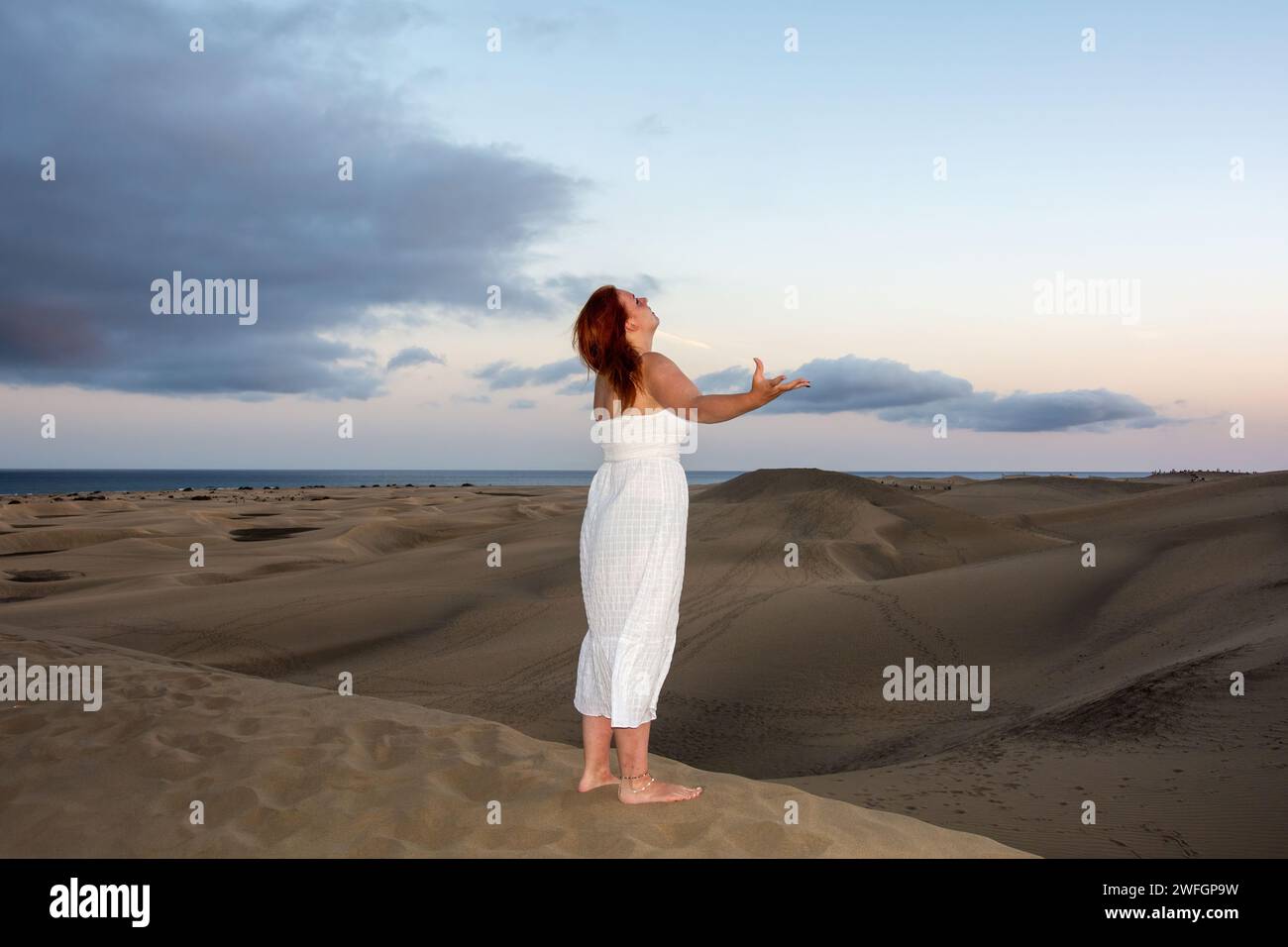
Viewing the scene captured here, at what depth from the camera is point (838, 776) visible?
581 cm

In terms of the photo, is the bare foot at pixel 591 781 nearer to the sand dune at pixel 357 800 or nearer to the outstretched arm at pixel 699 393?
the sand dune at pixel 357 800

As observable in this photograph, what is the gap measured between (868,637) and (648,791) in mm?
7396

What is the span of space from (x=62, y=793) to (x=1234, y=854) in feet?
20.2

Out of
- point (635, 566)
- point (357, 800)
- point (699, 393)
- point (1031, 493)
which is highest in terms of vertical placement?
point (699, 393)

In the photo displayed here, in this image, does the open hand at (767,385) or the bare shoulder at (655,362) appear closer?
the open hand at (767,385)

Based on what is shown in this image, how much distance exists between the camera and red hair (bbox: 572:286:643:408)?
159 inches

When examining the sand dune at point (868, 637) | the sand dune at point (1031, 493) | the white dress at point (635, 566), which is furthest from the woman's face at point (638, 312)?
the sand dune at point (1031, 493)

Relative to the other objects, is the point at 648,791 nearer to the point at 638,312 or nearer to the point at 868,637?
the point at 638,312

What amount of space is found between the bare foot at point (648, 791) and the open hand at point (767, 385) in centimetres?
189

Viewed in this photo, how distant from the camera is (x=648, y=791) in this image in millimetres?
3947

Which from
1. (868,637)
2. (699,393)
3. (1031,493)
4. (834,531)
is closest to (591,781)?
(699,393)

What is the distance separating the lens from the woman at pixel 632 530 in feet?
12.5

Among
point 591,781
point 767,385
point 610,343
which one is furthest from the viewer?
point 591,781

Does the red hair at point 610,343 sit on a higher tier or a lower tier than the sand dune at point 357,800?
higher
